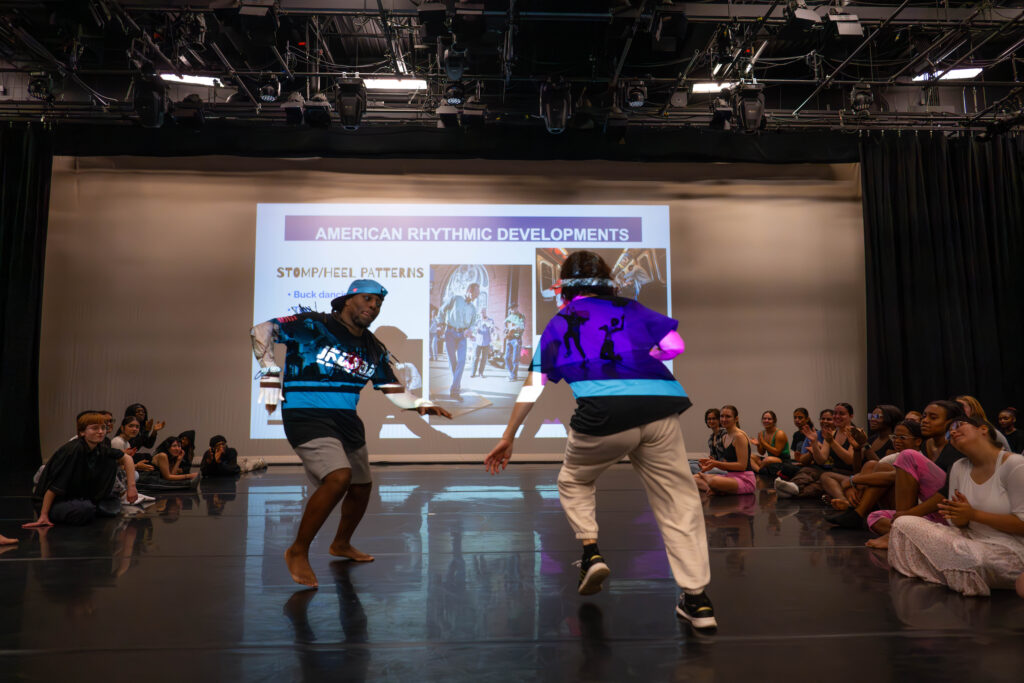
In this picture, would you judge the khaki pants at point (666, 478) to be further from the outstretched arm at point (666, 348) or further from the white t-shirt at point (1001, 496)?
the white t-shirt at point (1001, 496)

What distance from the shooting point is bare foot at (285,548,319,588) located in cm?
345

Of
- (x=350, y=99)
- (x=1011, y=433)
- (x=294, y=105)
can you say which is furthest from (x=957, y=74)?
(x=294, y=105)

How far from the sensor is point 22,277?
421 inches

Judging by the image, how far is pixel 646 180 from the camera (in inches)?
451

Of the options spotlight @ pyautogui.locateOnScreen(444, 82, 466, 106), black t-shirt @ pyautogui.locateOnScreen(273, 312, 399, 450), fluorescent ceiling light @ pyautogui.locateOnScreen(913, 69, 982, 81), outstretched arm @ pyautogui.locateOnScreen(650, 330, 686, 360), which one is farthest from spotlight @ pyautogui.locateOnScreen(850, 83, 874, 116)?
black t-shirt @ pyautogui.locateOnScreen(273, 312, 399, 450)

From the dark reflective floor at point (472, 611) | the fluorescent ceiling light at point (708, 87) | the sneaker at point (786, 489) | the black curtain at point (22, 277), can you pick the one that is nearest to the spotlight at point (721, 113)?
the fluorescent ceiling light at point (708, 87)

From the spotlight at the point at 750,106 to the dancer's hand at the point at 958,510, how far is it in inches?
257

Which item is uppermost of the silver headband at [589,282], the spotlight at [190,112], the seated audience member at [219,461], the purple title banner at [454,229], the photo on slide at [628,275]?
the spotlight at [190,112]

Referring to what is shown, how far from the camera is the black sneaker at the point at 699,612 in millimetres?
2729

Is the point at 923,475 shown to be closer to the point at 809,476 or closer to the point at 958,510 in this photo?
the point at 958,510

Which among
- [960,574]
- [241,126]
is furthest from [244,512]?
[241,126]

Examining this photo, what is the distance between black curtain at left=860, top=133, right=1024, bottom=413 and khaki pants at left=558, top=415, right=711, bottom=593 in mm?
9109

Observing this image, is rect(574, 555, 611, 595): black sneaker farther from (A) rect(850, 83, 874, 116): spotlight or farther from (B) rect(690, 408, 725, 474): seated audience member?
(A) rect(850, 83, 874, 116): spotlight

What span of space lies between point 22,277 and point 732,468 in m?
9.85
